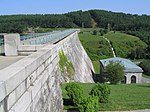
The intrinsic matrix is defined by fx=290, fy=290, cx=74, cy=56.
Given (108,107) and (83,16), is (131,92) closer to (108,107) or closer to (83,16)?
(108,107)

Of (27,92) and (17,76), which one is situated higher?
(17,76)

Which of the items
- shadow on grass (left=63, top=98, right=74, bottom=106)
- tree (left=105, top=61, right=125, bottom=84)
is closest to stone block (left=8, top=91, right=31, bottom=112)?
shadow on grass (left=63, top=98, right=74, bottom=106)

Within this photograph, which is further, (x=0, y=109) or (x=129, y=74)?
(x=129, y=74)

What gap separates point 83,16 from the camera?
165 metres

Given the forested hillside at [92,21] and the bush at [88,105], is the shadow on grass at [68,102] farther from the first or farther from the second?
the forested hillside at [92,21]

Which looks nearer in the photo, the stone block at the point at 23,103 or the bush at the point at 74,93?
the stone block at the point at 23,103

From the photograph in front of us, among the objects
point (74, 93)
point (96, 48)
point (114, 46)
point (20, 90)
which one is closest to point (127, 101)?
point (74, 93)

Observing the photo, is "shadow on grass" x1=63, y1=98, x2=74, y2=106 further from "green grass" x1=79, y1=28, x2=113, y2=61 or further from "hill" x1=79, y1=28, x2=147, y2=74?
"green grass" x1=79, y1=28, x2=113, y2=61

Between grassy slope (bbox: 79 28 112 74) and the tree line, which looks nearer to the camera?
grassy slope (bbox: 79 28 112 74)

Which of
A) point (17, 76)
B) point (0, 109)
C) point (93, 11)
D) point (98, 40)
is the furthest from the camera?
point (93, 11)

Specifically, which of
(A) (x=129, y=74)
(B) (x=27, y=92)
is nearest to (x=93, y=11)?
(A) (x=129, y=74)

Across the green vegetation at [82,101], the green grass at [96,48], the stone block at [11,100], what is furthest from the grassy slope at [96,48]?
the stone block at [11,100]

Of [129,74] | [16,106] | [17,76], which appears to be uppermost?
[17,76]

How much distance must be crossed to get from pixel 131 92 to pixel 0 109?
18.1m
